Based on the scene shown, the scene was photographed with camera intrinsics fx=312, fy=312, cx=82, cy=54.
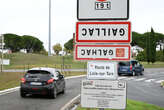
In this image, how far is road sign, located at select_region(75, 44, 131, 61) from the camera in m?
3.66

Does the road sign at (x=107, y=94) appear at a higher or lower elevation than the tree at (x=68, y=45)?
lower

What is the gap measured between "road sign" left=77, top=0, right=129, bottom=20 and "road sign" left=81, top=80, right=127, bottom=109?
30.1 inches

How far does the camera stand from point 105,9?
3.68 meters

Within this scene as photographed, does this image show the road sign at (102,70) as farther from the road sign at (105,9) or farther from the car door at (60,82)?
the car door at (60,82)

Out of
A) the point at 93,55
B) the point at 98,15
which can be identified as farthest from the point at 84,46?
the point at 98,15

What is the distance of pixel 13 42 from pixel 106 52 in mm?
136584

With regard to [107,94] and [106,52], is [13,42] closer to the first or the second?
[106,52]

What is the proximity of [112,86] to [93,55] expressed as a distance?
436 mm

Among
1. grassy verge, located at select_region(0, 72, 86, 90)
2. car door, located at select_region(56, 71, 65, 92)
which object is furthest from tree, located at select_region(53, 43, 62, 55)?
car door, located at select_region(56, 71, 65, 92)

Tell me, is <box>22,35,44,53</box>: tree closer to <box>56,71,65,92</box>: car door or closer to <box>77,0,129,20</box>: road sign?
<box>56,71,65,92</box>: car door

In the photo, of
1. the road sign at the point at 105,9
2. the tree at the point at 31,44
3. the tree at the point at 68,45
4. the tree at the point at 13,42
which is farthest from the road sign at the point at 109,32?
the tree at the point at 31,44

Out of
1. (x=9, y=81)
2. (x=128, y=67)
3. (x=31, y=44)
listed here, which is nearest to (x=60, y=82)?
(x=9, y=81)

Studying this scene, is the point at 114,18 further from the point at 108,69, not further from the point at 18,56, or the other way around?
the point at 18,56

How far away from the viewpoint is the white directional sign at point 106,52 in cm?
366
